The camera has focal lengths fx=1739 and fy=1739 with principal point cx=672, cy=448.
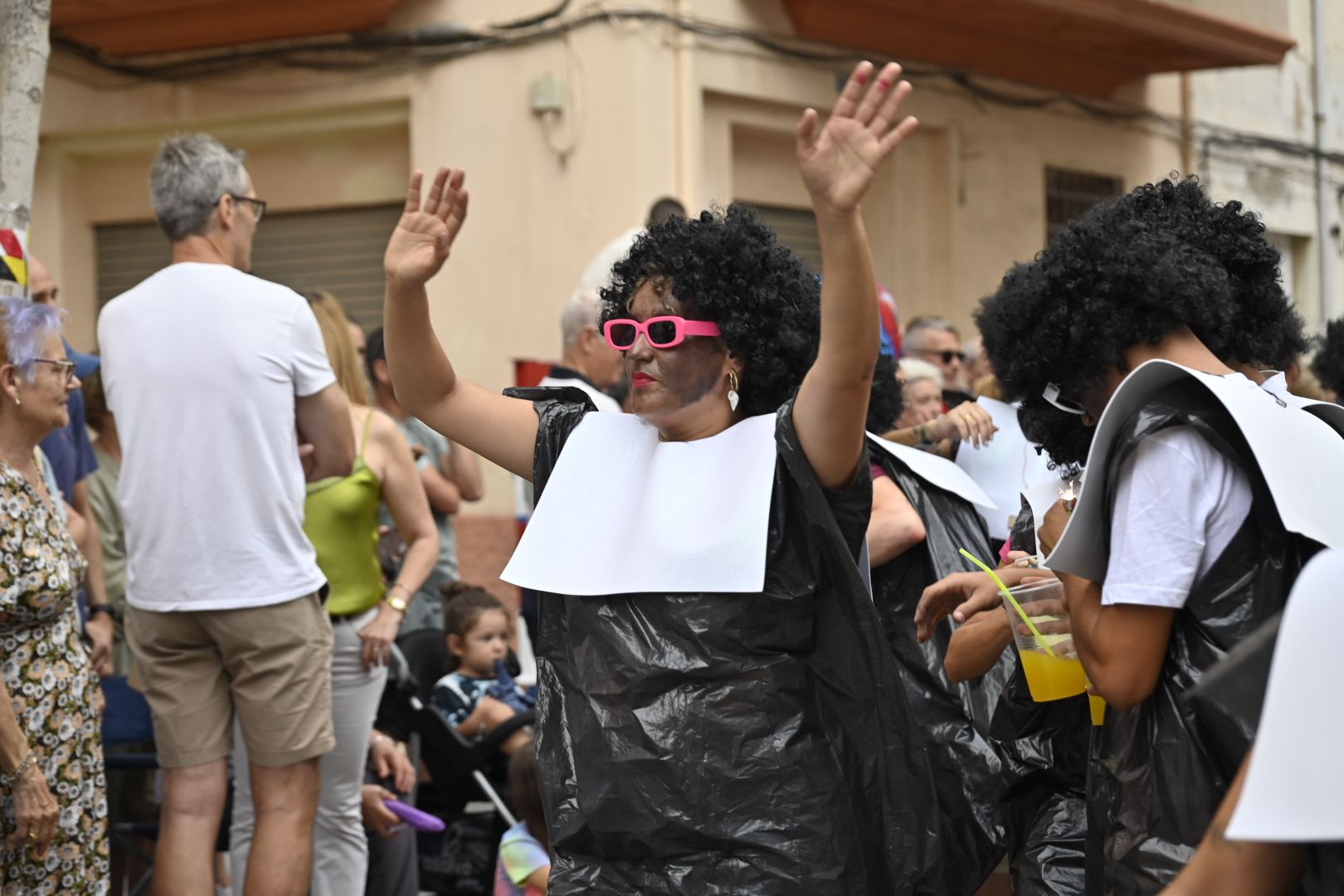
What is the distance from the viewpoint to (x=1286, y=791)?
1749mm

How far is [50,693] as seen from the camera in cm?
435

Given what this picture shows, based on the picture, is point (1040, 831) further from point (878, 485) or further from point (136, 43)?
point (136, 43)

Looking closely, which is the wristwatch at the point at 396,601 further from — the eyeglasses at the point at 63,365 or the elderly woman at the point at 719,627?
the elderly woman at the point at 719,627

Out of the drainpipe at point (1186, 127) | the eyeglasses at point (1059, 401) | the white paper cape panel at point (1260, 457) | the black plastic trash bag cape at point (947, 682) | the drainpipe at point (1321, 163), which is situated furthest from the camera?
the drainpipe at point (1321, 163)

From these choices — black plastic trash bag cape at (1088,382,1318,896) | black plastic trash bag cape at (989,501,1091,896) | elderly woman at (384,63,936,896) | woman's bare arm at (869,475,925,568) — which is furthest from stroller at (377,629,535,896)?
black plastic trash bag cape at (1088,382,1318,896)

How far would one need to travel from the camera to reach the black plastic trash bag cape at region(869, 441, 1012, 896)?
375 centimetres

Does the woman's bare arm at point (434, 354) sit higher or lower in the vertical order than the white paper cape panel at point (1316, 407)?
higher

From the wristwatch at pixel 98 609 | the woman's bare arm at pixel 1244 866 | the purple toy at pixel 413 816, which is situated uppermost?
the wristwatch at pixel 98 609

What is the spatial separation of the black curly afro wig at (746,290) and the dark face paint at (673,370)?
0.03 metres

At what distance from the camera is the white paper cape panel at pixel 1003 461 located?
509cm

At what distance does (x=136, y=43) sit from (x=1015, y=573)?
8.70 m

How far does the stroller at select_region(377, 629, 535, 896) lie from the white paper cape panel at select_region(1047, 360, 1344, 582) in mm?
3340

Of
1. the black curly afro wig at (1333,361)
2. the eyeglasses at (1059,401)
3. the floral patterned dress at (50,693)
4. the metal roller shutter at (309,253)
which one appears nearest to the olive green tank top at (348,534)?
the floral patterned dress at (50,693)

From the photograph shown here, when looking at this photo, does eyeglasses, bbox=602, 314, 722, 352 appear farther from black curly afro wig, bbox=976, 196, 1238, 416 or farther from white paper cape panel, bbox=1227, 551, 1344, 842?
white paper cape panel, bbox=1227, 551, 1344, 842
